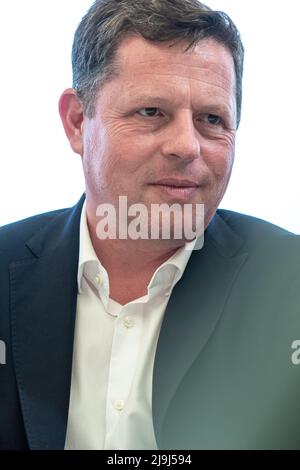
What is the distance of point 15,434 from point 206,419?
346 millimetres

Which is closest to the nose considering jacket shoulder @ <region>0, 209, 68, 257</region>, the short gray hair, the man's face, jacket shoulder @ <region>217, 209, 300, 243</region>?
the man's face

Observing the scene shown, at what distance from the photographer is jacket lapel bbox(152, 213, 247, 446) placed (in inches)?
49.7

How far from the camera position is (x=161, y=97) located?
1.25 metres

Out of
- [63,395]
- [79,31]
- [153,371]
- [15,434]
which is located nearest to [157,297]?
[153,371]

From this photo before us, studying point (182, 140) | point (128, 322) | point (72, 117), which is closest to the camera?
point (182, 140)

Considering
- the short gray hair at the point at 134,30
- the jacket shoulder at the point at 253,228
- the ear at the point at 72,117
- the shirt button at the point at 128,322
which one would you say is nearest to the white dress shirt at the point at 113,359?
the shirt button at the point at 128,322

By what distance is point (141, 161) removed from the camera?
1277mm

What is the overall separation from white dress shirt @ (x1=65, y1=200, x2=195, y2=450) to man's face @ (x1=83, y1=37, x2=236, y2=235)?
151mm

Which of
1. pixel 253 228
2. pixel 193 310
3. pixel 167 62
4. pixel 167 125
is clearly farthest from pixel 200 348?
pixel 167 62

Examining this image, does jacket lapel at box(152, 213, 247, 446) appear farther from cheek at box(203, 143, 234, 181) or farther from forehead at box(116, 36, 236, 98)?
forehead at box(116, 36, 236, 98)
